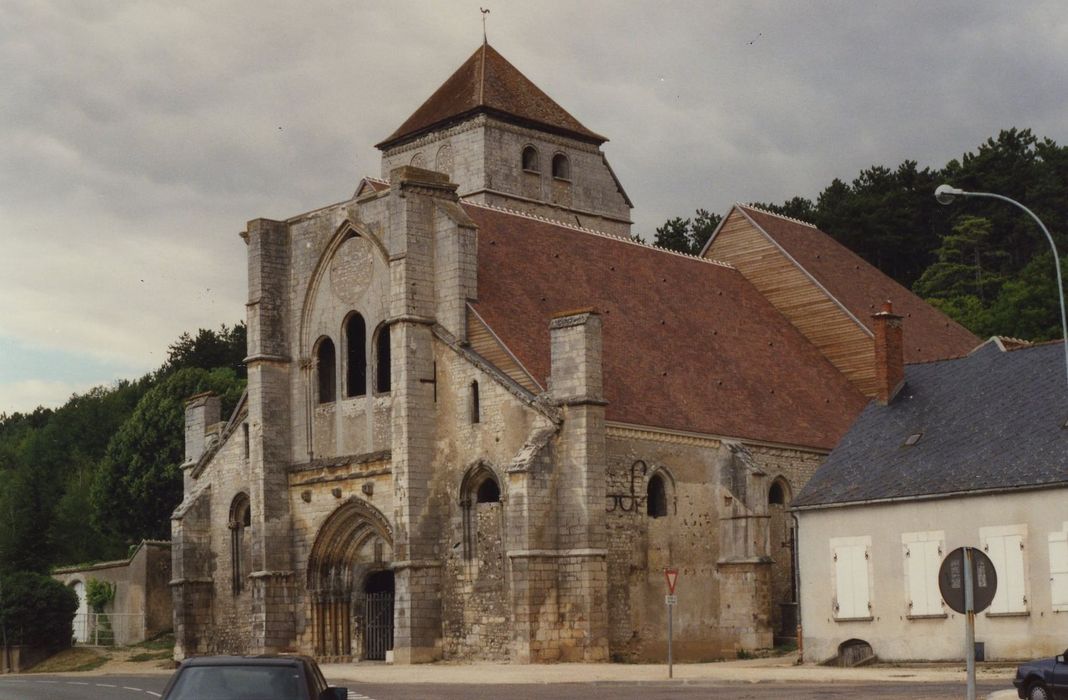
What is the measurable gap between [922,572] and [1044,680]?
1116 cm

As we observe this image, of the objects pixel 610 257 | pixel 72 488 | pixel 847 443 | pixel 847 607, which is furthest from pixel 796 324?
pixel 72 488

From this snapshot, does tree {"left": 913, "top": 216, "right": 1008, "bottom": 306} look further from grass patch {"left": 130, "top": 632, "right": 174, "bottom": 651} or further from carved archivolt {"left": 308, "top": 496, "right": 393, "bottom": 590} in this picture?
carved archivolt {"left": 308, "top": 496, "right": 393, "bottom": 590}

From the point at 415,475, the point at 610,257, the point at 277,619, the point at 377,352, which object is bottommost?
the point at 277,619

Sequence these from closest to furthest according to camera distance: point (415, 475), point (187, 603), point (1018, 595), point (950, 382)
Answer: point (1018, 595), point (950, 382), point (415, 475), point (187, 603)

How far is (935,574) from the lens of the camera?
31.8 meters

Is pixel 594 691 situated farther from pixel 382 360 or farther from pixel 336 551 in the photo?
pixel 336 551

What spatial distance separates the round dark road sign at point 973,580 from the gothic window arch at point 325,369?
2767cm

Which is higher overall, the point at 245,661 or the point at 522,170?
the point at 522,170

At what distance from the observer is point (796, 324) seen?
50188 millimetres

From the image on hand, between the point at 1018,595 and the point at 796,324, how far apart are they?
2040 centimetres

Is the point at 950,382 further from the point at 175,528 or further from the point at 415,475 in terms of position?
the point at 175,528

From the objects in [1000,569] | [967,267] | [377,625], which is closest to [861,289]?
[377,625]

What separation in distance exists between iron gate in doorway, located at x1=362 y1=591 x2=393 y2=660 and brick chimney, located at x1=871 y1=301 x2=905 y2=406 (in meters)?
13.1

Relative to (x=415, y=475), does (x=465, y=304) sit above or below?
above
